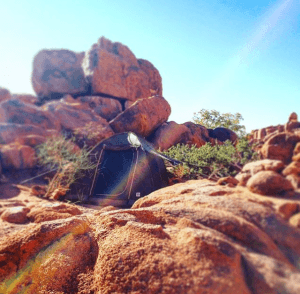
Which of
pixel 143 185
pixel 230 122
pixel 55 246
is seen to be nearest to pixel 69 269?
pixel 55 246

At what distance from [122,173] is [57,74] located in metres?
17.6

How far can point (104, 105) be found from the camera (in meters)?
18.1

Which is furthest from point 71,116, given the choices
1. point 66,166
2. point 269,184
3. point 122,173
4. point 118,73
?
point 269,184

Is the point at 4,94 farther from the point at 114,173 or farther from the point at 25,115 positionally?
the point at 114,173

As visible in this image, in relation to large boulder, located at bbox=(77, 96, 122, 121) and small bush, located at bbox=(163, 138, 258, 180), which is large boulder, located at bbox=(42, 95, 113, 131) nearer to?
large boulder, located at bbox=(77, 96, 122, 121)

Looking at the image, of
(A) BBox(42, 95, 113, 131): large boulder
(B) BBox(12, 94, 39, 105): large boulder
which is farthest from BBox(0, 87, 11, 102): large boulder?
(A) BBox(42, 95, 113, 131): large boulder

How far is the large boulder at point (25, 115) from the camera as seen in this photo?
1363 cm

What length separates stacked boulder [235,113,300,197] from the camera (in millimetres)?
1365

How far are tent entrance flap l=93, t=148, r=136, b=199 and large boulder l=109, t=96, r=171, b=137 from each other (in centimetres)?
348

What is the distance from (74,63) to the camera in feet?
74.7

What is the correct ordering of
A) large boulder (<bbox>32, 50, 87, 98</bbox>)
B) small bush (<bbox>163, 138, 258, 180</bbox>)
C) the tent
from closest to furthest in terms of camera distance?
small bush (<bbox>163, 138, 258, 180</bbox>) < the tent < large boulder (<bbox>32, 50, 87, 98</bbox>)

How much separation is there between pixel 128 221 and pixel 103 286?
1.79 feet

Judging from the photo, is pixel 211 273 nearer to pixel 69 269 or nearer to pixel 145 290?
pixel 145 290

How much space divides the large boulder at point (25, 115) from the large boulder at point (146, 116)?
4458mm
